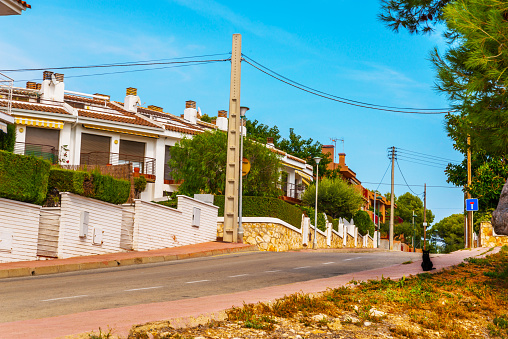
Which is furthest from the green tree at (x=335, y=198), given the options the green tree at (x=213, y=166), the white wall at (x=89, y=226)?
the white wall at (x=89, y=226)

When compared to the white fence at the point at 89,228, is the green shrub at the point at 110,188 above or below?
above

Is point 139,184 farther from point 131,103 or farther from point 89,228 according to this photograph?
point 89,228

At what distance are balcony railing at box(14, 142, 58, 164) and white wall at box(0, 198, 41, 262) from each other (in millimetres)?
14976

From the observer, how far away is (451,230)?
319 ft

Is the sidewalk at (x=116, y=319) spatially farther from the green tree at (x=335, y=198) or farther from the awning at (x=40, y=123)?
the green tree at (x=335, y=198)

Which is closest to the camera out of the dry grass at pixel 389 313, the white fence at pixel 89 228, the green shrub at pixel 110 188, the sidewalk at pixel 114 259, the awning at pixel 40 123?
the dry grass at pixel 389 313

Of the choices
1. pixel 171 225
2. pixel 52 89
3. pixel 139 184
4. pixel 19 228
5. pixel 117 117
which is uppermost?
pixel 52 89

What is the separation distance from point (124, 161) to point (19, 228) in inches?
781

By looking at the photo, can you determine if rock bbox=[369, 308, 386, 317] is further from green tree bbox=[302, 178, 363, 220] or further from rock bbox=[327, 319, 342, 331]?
Result: green tree bbox=[302, 178, 363, 220]

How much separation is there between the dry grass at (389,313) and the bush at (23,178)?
1117cm

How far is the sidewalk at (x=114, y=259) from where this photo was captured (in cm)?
1546

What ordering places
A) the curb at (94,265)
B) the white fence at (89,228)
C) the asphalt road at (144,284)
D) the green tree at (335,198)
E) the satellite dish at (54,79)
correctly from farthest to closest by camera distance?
the green tree at (335,198) → the satellite dish at (54,79) → the white fence at (89,228) → the curb at (94,265) → the asphalt road at (144,284)

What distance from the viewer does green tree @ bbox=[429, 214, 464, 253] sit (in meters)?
95.9

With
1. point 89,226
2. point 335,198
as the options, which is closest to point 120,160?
point 89,226
